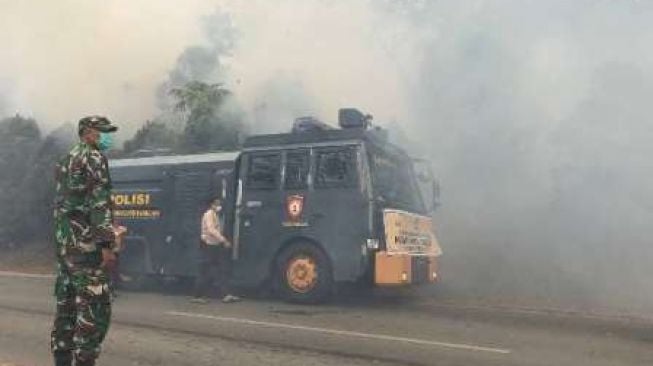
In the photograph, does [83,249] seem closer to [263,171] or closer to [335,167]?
[335,167]

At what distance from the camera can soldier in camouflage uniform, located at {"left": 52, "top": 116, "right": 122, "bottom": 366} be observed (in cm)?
491

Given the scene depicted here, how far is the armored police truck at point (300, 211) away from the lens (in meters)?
10.2

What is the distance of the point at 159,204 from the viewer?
467 inches

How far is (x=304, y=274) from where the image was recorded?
10438 mm

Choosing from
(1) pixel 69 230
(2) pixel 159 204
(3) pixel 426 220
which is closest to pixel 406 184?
(3) pixel 426 220

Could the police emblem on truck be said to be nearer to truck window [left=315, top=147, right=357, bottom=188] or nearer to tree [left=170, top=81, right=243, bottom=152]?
truck window [left=315, top=147, right=357, bottom=188]

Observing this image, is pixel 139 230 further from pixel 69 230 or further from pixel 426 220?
pixel 69 230

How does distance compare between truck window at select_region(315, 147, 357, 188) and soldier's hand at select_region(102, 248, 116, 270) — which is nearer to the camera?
soldier's hand at select_region(102, 248, 116, 270)

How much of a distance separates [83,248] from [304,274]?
18.5ft

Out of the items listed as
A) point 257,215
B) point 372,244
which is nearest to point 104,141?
point 372,244

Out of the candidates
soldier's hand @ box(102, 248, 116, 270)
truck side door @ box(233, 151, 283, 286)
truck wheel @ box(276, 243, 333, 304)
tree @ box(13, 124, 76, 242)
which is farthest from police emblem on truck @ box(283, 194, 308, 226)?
tree @ box(13, 124, 76, 242)

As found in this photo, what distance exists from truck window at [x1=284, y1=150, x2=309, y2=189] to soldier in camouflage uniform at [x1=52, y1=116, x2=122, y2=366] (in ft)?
18.4

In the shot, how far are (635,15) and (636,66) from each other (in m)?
0.80

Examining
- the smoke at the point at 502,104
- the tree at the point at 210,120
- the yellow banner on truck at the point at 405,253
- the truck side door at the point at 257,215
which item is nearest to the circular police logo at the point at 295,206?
the truck side door at the point at 257,215
